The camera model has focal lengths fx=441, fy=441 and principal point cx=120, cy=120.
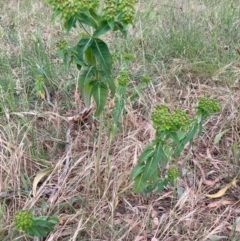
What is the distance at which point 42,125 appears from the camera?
231 centimetres

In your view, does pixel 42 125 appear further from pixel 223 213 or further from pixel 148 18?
pixel 148 18

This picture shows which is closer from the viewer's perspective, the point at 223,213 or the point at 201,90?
the point at 223,213

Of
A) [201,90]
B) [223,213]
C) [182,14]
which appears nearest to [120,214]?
[223,213]

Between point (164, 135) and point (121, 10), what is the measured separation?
1.55 feet

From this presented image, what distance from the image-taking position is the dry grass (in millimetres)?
1792

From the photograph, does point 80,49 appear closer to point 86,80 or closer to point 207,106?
point 86,80

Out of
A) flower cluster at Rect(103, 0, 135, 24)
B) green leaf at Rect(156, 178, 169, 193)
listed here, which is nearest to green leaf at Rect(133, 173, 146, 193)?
green leaf at Rect(156, 178, 169, 193)

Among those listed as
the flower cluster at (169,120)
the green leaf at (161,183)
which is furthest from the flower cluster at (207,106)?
the green leaf at (161,183)

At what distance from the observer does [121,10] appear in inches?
57.8

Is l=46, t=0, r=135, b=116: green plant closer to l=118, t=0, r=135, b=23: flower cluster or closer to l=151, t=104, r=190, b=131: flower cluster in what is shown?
l=118, t=0, r=135, b=23: flower cluster

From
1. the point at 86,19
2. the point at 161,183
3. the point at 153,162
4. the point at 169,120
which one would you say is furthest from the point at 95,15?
the point at 161,183

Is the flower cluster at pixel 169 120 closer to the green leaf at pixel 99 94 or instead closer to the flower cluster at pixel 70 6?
the green leaf at pixel 99 94

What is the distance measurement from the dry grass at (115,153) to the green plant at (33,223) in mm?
98

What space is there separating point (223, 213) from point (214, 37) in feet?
4.92
